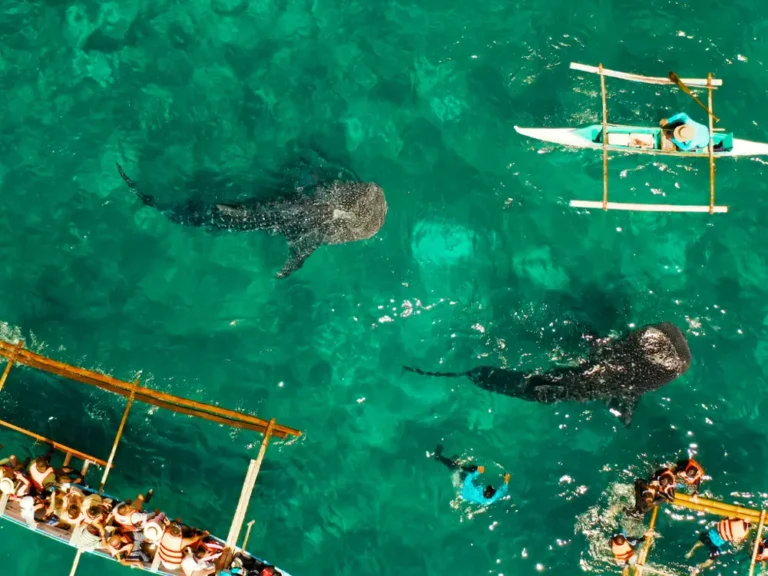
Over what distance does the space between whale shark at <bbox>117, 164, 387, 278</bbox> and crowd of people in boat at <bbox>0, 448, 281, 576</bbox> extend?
564 centimetres

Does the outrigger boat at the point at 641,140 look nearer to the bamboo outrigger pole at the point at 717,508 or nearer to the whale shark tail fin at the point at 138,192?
the bamboo outrigger pole at the point at 717,508

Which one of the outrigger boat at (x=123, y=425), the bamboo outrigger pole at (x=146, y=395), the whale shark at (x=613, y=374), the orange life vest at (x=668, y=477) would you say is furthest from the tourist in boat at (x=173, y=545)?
the orange life vest at (x=668, y=477)

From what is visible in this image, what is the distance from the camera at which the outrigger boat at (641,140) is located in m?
11.8

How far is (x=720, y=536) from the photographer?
12172 millimetres

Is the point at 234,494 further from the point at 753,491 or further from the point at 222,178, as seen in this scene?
the point at 753,491

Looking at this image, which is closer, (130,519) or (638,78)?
(130,519)

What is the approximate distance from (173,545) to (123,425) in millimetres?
2651

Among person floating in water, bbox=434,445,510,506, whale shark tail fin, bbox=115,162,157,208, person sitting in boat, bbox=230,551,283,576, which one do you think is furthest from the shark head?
person sitting in boat, bbox=230,551,283,576

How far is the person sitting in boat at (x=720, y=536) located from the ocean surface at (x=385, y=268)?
0.45 metres

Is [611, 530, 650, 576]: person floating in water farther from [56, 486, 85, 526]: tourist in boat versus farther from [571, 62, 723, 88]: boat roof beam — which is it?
[56, 486, 85, 526]: tourist in boat

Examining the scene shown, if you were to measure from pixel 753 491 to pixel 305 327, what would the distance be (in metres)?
10.6

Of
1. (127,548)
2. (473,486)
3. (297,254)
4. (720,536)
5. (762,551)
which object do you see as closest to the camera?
(127,548)

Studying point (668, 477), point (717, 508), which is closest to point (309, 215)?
point (668, 477)

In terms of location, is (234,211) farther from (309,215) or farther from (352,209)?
(352,209)
